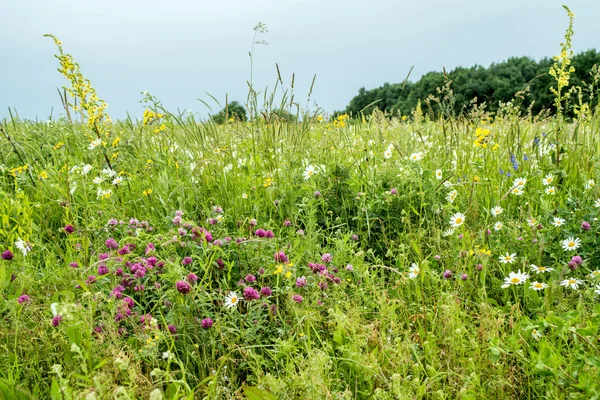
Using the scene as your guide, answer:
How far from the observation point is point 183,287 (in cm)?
207

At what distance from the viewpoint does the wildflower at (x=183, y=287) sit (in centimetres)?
205

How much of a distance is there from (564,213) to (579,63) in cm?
4180

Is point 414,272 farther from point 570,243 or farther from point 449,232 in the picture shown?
point 570,243

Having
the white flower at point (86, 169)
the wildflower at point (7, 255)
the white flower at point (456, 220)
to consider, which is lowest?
the white flower at point (456, 220)

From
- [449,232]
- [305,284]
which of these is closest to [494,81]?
[449,232]

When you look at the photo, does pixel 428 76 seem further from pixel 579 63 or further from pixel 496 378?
pixel 496 378

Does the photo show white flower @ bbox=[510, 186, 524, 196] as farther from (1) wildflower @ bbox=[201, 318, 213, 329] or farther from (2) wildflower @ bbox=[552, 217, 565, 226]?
(1) wildflower @ bbox=[201, 318, 213, 329]

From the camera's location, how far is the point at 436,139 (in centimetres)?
509

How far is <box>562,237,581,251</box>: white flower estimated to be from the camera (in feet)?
8.68

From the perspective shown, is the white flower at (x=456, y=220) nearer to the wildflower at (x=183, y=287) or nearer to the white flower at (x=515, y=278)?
the white flower at (x=515, y=278)

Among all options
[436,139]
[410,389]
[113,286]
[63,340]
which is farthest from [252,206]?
[436,139]

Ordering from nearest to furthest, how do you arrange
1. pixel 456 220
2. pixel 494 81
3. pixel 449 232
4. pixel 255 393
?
pixel 255 393 < pixel 449 232 < pixel 456 220 < pixel 494 81

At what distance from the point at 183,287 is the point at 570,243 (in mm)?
2121

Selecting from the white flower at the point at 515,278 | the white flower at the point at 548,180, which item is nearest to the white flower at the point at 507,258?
the white flower at the point at 515,278
